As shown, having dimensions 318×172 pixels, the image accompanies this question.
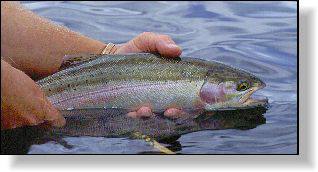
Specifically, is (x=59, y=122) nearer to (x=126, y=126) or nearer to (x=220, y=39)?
(x=126, y=126)

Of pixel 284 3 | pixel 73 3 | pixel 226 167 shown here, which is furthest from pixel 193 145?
pixel 73 3

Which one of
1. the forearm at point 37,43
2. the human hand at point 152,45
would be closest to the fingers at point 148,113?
the human hand at point 152,45

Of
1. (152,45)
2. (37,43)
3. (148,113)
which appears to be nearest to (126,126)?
(148,113)

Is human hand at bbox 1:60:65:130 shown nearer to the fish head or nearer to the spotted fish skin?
the spotted fish skin

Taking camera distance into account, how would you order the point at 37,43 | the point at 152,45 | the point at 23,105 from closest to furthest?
the point at 23,105 → the point at 152,45 → the point at 37,43

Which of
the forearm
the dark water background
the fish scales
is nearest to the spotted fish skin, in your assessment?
the fish scales

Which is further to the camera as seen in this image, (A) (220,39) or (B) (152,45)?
(A) (220,39)
